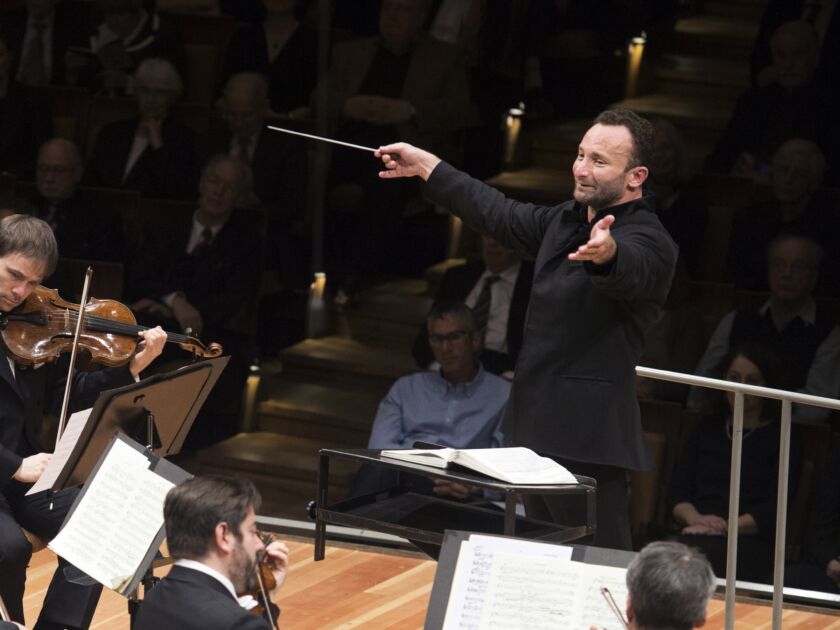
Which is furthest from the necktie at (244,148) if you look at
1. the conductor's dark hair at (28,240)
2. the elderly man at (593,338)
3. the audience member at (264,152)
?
the elderly man at (593,338)

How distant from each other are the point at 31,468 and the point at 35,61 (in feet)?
12.8

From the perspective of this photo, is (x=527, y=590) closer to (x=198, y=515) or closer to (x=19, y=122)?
(x=198, y=515)

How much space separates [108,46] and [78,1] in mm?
454

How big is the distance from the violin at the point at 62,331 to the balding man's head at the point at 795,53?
3079 mm

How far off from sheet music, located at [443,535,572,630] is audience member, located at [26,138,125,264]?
131 inches

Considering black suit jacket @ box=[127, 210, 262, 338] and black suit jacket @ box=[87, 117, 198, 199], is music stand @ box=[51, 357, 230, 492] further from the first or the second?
black suit jacket @ box=[87, 117, 198, 199]

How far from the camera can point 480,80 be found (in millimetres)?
6707

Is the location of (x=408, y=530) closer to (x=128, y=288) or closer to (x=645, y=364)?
(x=645, y=364)

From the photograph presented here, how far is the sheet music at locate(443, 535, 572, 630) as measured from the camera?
2.62 m

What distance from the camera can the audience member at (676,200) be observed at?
5371 mm

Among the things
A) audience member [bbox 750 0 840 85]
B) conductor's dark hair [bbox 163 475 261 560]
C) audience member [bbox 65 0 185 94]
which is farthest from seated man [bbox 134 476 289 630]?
audience member [bbox 65 0 185 94]

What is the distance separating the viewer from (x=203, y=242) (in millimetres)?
5629

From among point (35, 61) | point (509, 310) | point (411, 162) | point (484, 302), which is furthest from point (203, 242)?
point (411, 162)

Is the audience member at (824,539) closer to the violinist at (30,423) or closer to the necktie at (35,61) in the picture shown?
the violinist at (30,423)
